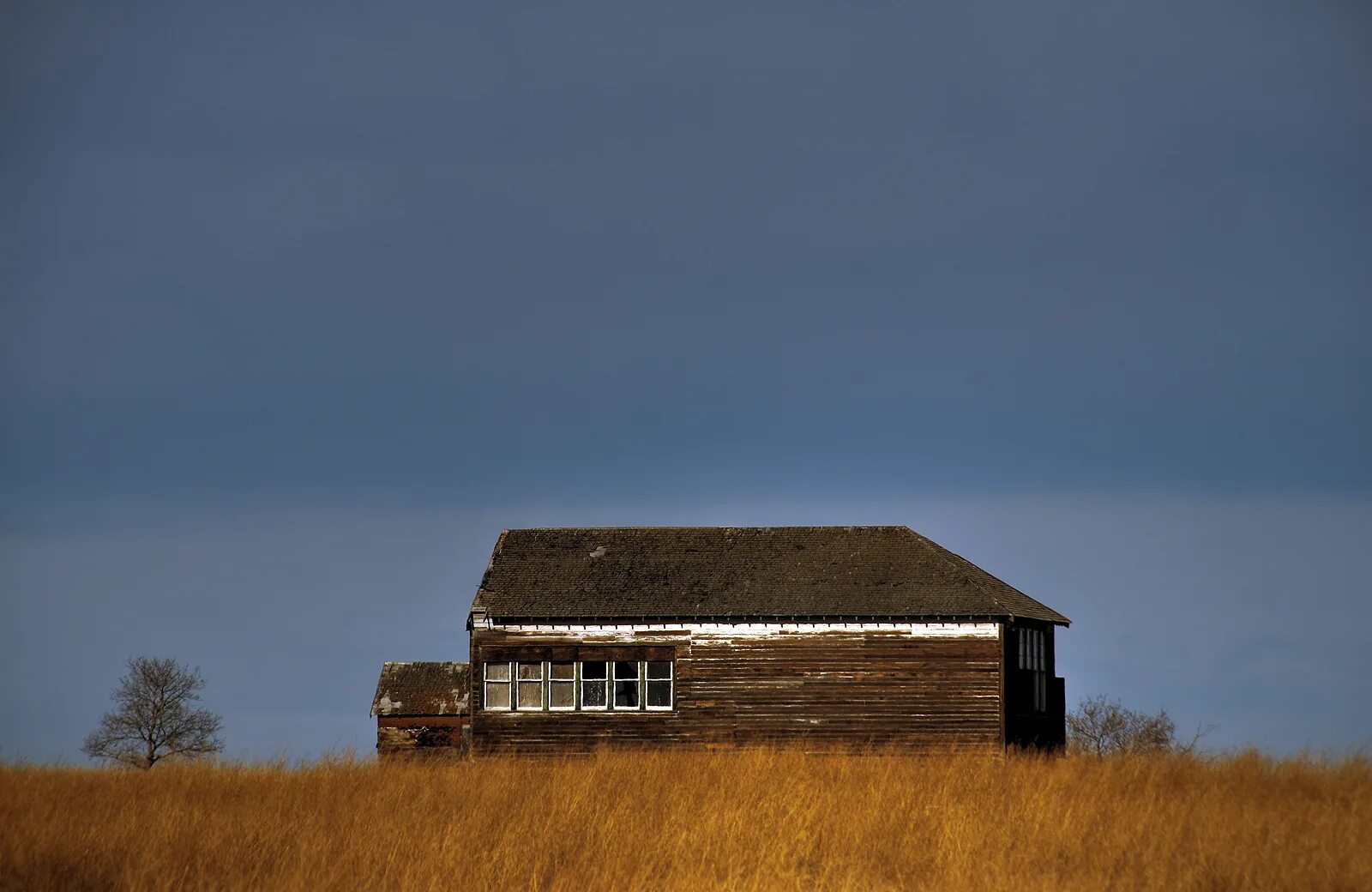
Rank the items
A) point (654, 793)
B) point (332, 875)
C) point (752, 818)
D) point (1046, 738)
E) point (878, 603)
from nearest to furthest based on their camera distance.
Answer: point (332, 875) < point (752, 818) < point (654, 793) < point (878, 603) < point (1046, 738)

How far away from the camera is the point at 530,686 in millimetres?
35312

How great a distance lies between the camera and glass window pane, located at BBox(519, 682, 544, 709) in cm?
3519

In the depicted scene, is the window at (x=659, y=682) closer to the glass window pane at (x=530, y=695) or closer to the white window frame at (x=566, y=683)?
the white window frame at (x=566, y=683)

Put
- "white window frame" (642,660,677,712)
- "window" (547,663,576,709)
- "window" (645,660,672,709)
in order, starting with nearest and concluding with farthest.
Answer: "white window frame" (642,660,677,712)
"window" (645,660,672,709)
"window" (547,663,576,709)

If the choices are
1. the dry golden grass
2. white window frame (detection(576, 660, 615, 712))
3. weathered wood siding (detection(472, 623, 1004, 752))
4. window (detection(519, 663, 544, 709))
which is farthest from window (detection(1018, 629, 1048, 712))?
the dry golden grass

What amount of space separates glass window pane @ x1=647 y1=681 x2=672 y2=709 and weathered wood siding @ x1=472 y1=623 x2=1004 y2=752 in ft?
1.01

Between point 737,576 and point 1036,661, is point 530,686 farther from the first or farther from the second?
point 1036,661

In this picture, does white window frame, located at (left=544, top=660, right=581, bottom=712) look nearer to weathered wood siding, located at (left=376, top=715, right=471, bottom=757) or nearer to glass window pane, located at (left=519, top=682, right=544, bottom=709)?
glass window pane, located at (left=519, top=682, right=544, bottom=709)

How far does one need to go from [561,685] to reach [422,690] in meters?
16.2

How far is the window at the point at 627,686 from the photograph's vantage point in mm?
35062

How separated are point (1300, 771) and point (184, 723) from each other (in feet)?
156

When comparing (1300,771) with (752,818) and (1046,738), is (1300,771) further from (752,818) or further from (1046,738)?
(1046,738)

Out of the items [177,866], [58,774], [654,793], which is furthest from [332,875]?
[58,774]

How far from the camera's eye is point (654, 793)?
19.5 m
